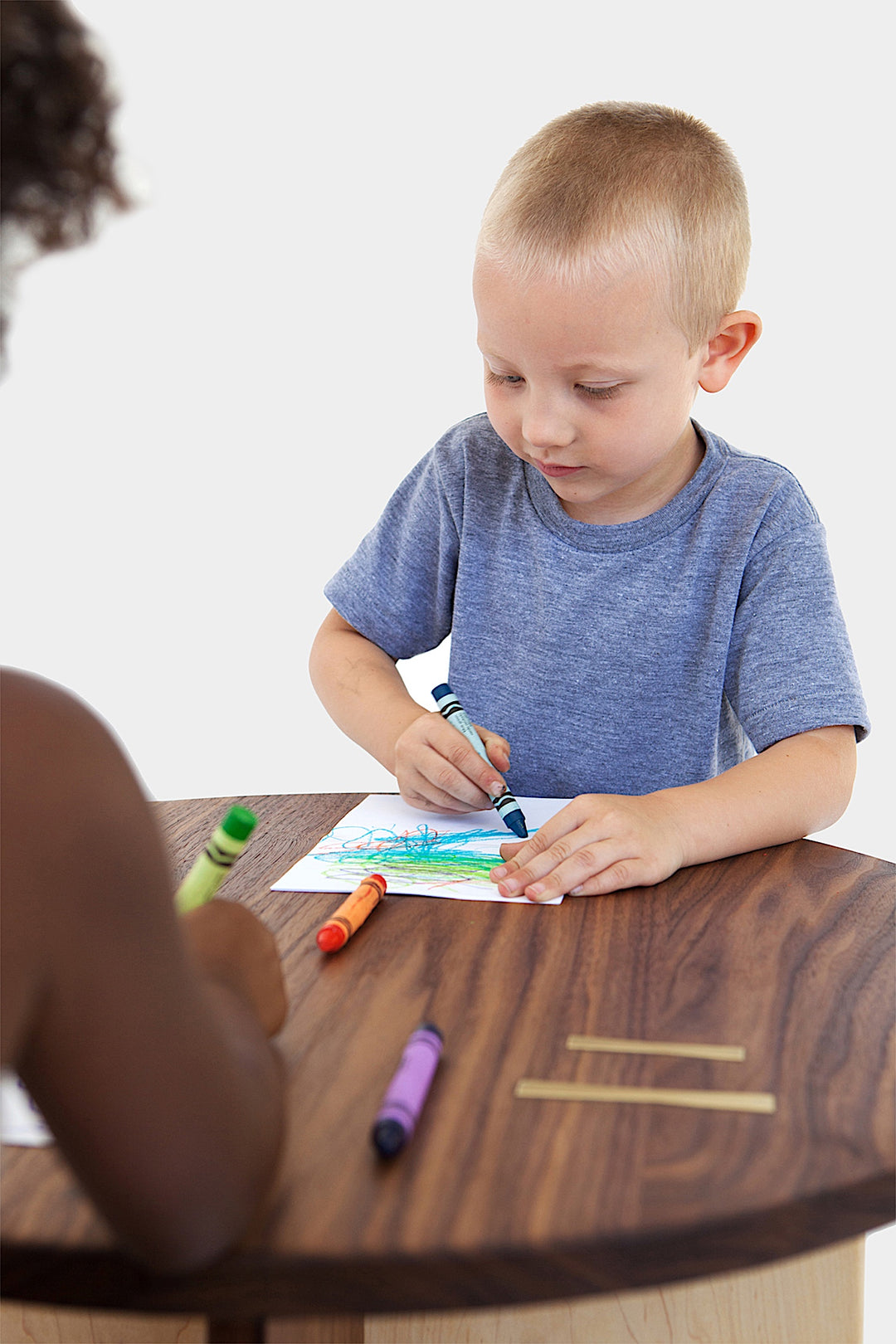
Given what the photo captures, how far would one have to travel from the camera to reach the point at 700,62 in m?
1.93

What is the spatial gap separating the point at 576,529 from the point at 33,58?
0.89 m

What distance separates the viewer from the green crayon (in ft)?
1.96

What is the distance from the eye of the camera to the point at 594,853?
0.87m

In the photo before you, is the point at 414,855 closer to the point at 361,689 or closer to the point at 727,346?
the point at 361,689

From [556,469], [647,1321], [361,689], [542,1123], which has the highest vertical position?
[556,469]

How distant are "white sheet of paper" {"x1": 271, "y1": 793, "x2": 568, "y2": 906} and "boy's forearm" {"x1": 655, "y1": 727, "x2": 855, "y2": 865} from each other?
0.45ft

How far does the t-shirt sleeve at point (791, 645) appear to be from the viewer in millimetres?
1100

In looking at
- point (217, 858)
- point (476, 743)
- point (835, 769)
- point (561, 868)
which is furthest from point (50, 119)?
point (835, 769)

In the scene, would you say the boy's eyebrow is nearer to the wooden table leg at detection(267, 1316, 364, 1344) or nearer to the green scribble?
the green scribble

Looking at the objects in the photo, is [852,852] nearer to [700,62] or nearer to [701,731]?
[701,731]

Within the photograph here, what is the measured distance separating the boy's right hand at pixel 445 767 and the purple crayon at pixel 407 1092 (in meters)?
0.41

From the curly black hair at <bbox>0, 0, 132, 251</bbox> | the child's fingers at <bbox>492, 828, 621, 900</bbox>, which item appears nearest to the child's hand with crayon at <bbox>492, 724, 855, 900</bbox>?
the child's fingers at <bbox>492, 828, 621, 900</bbox>

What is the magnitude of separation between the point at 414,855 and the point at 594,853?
160mm

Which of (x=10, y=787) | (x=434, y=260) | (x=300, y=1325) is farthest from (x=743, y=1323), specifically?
(x=434, y=260)
